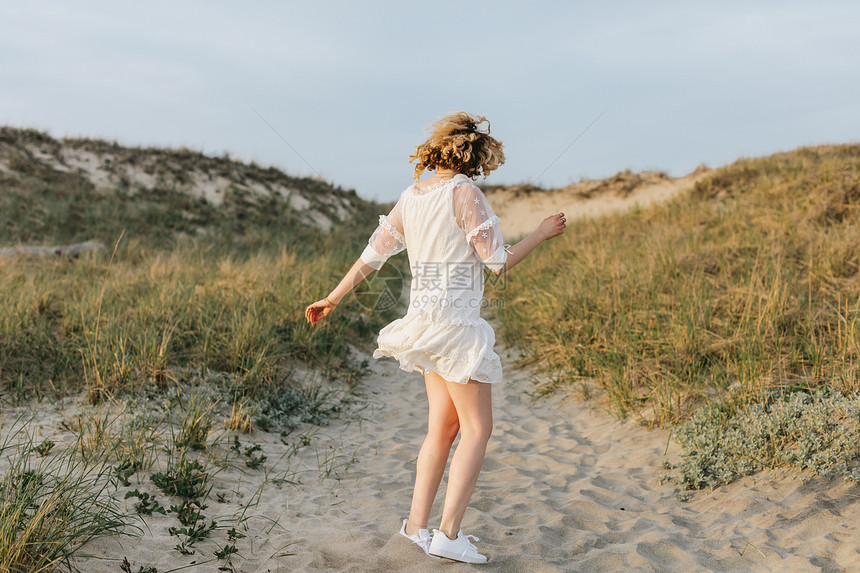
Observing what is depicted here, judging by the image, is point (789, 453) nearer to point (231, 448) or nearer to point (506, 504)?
point (506, 504)

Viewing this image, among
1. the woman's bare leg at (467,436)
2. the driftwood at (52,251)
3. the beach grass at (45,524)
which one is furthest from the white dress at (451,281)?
the driftwood at (52,251)

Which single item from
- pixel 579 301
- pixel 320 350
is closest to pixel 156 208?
pixel 320 350

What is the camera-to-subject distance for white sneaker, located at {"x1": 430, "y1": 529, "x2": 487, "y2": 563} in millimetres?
2879

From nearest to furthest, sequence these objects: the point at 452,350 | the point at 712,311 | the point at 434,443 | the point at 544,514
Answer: the point at 452,350, the point at 434,443, the point at 544,514, the point at 712,311

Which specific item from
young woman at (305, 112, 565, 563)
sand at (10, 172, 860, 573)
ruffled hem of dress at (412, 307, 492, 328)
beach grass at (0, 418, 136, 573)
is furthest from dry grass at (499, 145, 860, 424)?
beach grass at (0, 418, 136, 573)

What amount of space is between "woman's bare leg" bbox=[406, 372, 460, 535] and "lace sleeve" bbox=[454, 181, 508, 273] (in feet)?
2.22

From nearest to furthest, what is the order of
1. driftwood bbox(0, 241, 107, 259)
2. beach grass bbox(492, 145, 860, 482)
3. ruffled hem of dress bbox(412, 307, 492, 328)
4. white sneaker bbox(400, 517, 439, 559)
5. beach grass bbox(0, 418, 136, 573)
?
beach grass bbox(0, 418, 136, 573)
ruffled hem of dress bbox(412, 307, 492, 328)
white sneaker bbox(400, 517, 439, 559)
beach grass bbox(492, 145, 860, 482)
driftwood bbox(0, 241, 107, 259)

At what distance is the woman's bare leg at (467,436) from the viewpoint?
278cm

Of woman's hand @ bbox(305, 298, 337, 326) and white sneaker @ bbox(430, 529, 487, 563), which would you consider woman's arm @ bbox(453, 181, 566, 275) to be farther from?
white sneaker @ bbox(430, 529, 487, 563)

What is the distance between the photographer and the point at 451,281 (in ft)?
9.00

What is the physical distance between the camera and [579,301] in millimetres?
6996

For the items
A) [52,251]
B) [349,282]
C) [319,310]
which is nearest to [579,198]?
[52,251]

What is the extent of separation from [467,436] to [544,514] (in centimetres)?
138

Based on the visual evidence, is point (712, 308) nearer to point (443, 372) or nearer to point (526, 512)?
point (526, 512)
